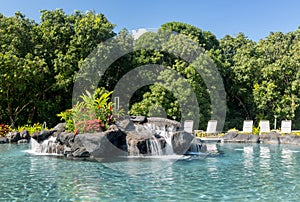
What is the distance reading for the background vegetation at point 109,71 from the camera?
2206 cm

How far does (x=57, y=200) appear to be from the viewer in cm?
577

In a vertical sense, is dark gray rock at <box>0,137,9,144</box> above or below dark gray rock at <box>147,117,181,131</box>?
below

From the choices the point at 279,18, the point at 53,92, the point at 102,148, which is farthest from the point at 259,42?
the point at 102,148

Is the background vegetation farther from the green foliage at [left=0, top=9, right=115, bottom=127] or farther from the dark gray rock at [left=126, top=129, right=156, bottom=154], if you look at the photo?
the dark gray rock at [left=126, top=129, right=156, bottom=154]

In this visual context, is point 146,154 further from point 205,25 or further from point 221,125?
point 205,25

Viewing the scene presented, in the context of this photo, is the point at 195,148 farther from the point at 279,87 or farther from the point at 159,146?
the point at 279,87

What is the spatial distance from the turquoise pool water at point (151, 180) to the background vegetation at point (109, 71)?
1193 cm

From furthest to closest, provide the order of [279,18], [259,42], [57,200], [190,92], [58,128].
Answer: [259,42]
[190,92]
[279,18]
[58,128]
[57,200]

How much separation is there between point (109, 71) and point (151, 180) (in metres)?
17.9

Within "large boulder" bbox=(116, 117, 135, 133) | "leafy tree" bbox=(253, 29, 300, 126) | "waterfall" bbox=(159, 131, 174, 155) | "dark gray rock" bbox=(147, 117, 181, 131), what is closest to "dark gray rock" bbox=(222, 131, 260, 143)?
"dark gray rock" bbox=(147, 117, 181, 131)

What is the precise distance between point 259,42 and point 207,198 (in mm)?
25669

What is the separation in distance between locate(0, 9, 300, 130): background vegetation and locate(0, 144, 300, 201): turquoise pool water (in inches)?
470

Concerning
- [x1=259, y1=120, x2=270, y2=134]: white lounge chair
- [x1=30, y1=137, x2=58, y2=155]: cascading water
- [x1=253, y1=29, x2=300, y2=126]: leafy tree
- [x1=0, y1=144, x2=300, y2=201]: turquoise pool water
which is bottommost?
[x1=0, y1=144, x2=300, y2=201]: turquoise pool water

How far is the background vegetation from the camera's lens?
22.1m
